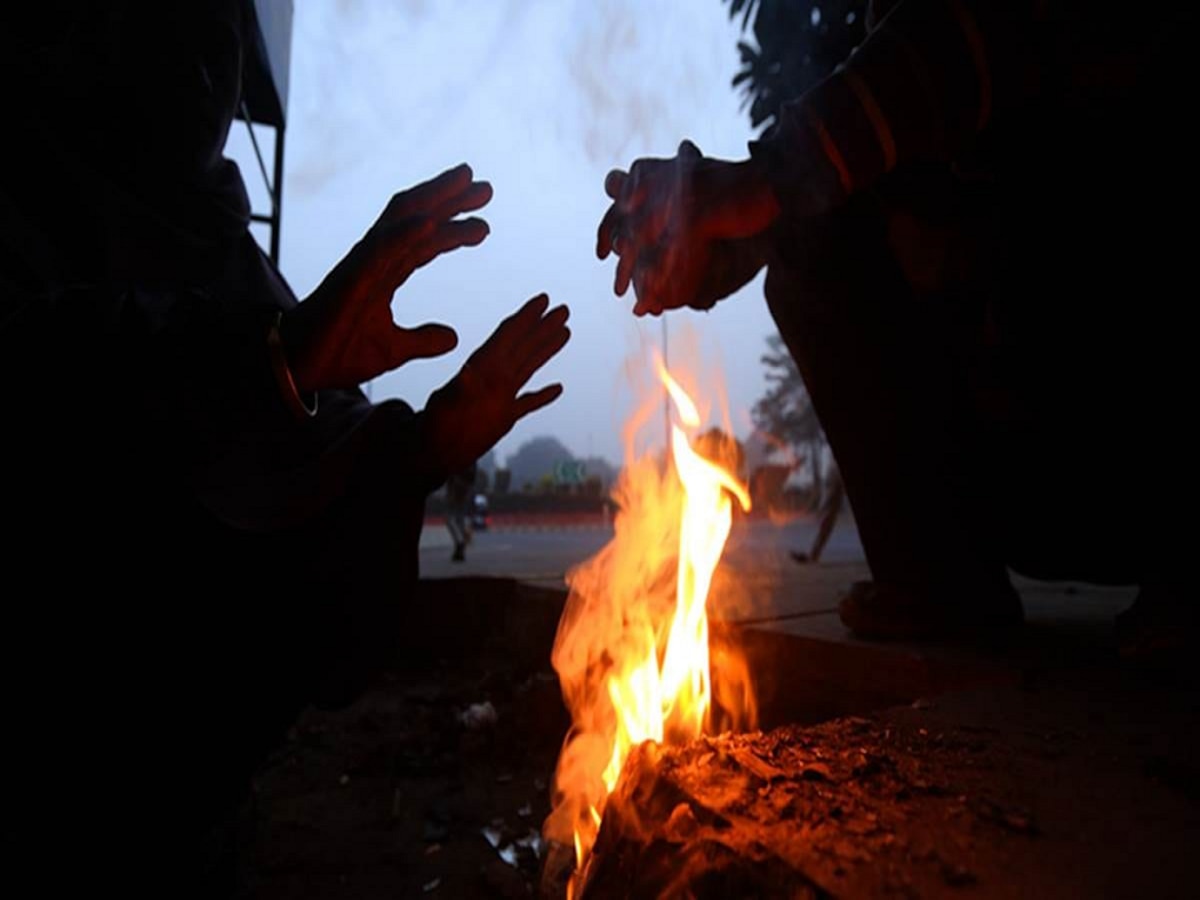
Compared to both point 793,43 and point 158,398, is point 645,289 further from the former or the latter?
point 793,43

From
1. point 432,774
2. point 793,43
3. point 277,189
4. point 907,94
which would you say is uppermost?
point 793,43

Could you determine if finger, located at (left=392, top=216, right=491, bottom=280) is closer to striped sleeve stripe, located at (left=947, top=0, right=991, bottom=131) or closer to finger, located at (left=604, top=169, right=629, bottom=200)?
finger, located at (left=604, top=169, right=629, bottom=200)

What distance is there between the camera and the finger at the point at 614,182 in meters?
1.80

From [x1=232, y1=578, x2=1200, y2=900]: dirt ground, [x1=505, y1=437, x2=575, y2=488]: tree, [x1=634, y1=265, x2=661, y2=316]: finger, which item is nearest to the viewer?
[x1=232, y1=578, x2=1200, y2=900]: dirt ground

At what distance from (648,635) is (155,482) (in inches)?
50.4

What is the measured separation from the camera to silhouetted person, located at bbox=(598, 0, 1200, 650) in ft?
4.83

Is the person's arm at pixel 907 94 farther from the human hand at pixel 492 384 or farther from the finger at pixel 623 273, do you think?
the human hand at pixel 492 384

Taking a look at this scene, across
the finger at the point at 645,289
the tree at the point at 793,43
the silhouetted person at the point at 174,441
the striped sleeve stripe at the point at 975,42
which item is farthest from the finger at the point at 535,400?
the tree at the point at 793,43

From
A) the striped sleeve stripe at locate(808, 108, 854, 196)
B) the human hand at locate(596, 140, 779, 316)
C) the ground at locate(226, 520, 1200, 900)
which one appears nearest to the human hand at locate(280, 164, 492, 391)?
the human hand at locate(596, 140, 779, 316)

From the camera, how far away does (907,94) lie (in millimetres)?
1469

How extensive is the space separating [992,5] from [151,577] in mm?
2151

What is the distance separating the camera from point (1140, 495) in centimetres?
196

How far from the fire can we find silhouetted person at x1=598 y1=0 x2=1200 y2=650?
574 millimetres

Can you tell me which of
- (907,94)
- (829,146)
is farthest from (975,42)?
(829,146)
